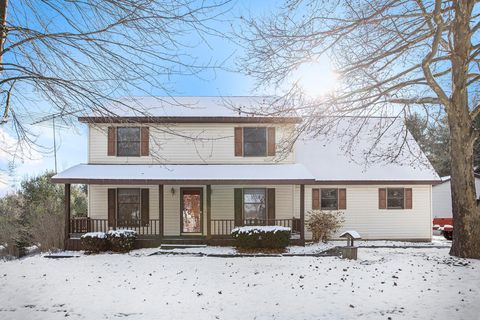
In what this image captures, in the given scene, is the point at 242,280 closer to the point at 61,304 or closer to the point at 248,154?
the point at 61,304

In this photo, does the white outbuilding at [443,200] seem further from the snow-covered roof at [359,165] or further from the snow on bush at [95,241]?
the snow on bush at [95,241]

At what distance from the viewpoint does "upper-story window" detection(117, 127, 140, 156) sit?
17.0m

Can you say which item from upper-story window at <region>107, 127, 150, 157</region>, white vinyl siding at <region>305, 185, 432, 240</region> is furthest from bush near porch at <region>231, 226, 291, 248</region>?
upper-story window at <region>107, 127, 150, 157</region>

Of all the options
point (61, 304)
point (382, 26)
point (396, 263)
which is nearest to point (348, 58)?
point (382, 26)

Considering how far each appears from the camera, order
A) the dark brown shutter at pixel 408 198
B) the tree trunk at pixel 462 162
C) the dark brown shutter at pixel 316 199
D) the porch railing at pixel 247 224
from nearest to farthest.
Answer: the tree trunk at pixel 462 162 < the porch railing at pixel 247 224 < the dark brown shutter at pixel 316 199 < the dark brown shutter at pixel 408 198

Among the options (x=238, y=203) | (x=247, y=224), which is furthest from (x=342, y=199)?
(x=238, y=203)

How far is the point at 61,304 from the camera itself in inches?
283

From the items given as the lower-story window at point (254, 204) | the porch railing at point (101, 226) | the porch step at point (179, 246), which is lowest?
the porch step at point (179, 246)

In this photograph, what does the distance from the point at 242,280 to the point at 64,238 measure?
9645 mm

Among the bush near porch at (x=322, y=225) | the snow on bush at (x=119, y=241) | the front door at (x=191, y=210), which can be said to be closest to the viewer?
the snow on bush at (x=119, y=241)

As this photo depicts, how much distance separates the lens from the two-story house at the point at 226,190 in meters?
16.0

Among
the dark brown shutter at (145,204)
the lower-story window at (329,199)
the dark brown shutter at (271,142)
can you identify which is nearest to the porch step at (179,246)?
the dark brown shutter at (145,204)

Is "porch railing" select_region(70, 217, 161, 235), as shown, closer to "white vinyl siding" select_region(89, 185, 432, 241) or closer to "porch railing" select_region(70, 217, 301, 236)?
"porch railing" select_region(70, 217, 301, 236)

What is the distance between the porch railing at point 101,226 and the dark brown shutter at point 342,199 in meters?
8.21
